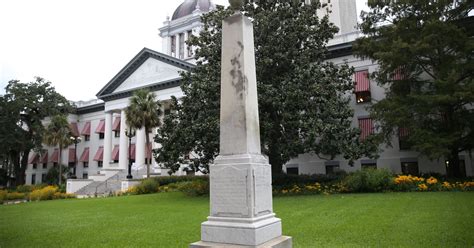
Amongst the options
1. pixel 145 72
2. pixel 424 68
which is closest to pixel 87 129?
pixel 145 72

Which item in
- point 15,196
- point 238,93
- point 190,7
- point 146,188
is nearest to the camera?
point 238,93

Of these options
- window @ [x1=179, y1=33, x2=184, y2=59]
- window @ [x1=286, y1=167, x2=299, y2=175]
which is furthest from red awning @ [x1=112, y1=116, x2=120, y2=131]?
window @ [x1=286, y1=167, x2=299, y2=175]

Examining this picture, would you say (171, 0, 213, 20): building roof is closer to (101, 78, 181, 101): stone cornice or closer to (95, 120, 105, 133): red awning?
(101, 78, 181, 101): stone cornice

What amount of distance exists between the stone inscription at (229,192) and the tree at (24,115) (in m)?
45.4

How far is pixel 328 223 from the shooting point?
32.4 ft

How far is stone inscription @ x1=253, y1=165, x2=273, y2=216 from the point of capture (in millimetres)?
5793

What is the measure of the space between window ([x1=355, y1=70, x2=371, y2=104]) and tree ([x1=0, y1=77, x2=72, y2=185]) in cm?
3833

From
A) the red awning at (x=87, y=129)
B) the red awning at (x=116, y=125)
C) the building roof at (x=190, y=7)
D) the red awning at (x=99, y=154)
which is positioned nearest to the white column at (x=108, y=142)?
the red awning at (x=116, y=125)

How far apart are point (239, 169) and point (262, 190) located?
22.9 inches

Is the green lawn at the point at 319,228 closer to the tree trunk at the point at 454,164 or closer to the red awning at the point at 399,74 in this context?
the tree trunk at the point at 454,164

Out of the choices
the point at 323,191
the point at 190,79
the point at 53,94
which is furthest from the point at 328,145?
the point at 53,94

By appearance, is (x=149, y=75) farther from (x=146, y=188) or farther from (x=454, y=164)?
(x=454, y=164)

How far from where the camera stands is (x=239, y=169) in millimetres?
5812

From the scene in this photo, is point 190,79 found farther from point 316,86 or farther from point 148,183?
point 148,183
